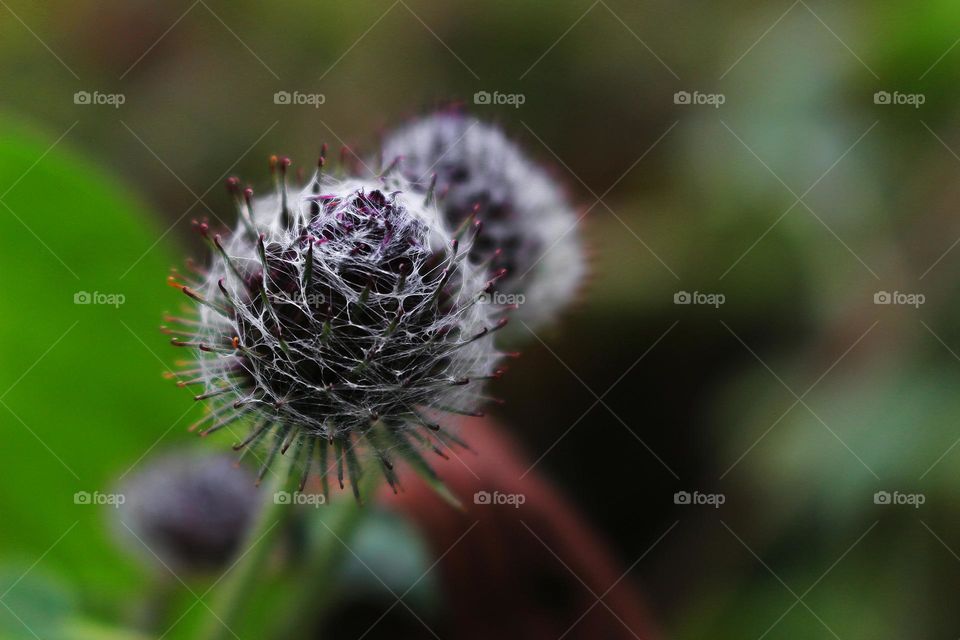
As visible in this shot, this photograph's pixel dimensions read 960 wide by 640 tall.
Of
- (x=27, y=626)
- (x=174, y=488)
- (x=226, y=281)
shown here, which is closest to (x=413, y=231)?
(x=226, y=281)

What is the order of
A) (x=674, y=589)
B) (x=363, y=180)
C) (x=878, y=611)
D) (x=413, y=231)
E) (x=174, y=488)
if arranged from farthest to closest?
(x=674, y=589) → (x=878, y=611) → (x=174, y=488) → (x=363, y=180) → (x=413, y=231)

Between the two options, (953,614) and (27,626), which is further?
(953,614)

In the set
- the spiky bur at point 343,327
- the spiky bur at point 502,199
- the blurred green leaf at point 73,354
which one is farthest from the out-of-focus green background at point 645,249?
the spiky bur at point 343,327

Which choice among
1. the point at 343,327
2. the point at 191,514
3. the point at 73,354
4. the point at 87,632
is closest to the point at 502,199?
the point at 343,327

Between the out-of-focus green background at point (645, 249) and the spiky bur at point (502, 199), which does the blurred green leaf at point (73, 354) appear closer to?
the out-of-focus green background at point (645, 249)

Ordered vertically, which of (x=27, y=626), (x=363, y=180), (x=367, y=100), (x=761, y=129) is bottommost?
(x=27, y=626)

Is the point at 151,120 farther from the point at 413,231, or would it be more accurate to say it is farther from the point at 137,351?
the point at 413,231

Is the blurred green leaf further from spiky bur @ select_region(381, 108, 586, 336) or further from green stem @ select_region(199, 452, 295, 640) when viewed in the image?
spiky bur @ select_region(381, 108, 586, 336)
